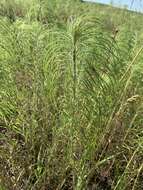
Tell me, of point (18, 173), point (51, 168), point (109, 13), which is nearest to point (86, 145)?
point (51, 168)

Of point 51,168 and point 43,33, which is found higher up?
point 43,33

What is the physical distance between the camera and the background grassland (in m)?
2.19

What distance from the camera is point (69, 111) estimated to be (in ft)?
7.15

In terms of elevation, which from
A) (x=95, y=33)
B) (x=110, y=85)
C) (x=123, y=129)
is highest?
(x=95, y=33)

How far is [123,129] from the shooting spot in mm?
2486

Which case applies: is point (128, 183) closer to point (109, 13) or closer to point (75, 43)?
point (75, 43)

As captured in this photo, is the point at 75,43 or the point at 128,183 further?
the point at 128,183

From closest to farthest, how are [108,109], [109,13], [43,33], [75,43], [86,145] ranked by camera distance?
[75,43] → [86,145] → [108,109] → [43,33] → [109,13]

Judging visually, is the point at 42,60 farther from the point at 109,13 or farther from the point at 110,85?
the point at 109,13

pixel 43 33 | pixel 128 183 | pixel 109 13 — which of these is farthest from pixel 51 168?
pixel 109 13

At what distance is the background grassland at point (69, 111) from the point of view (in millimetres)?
2191

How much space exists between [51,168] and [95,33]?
2.04 ft

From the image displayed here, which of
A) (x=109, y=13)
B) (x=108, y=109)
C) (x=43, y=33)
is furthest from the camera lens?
(x=109, y=13)

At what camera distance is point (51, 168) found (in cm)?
232
